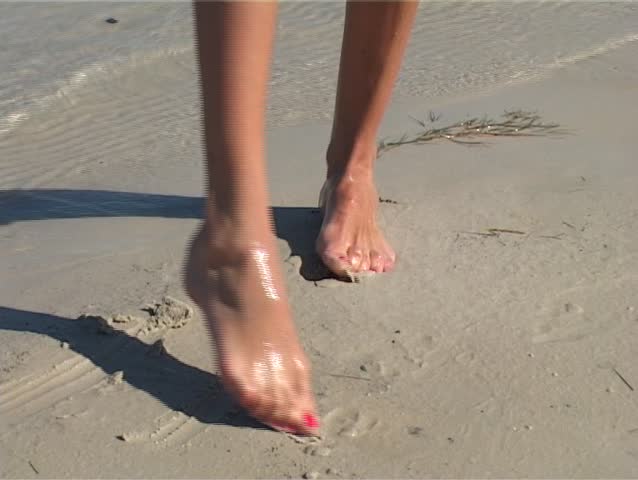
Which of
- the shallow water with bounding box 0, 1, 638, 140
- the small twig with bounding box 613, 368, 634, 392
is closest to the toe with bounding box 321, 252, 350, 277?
the small twig with bounding box 613, 368, 634, 392

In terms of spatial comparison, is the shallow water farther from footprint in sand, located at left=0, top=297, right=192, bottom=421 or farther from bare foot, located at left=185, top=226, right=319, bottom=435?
bare foot, located at left=185, top=226, right=319, bottom=435

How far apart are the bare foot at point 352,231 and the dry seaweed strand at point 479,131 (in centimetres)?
58

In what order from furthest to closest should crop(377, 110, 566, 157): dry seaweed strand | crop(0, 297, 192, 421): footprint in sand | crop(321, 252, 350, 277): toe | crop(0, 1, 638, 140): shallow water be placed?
1. crop(0, 1, 638, 140): shallow water
2. crop(377, 110, 566, 157): dry seaweed strand
3. crop(321, 252, 350, 277): toe
4. crop(0, 297, 192, 421): footprint in sand

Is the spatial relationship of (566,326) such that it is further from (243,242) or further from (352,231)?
(243,242)

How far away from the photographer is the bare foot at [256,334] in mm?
1903

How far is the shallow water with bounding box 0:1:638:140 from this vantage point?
3.77 metres

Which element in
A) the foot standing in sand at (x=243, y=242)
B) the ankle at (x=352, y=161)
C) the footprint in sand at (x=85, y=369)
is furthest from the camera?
the ankle at (x=352, y=161)

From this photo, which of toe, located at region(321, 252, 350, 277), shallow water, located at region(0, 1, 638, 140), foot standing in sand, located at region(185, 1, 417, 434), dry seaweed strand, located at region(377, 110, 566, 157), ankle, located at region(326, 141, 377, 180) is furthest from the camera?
shallow water, located at region(0, 1, 638, 140)

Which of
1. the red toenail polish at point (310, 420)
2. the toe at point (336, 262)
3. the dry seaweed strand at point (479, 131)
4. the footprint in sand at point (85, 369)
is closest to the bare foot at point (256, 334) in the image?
the red toenail polish at point (310, 420)

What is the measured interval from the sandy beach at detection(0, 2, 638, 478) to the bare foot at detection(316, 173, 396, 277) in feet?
0.14

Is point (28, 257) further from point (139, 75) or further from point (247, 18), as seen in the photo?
point (139, 75)

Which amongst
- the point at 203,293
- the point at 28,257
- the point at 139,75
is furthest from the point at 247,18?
the point at 139,75

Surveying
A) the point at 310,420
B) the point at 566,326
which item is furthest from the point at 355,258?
the point at 310,420

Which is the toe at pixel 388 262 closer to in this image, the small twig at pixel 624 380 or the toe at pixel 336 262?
the toe at pixel 336 262
